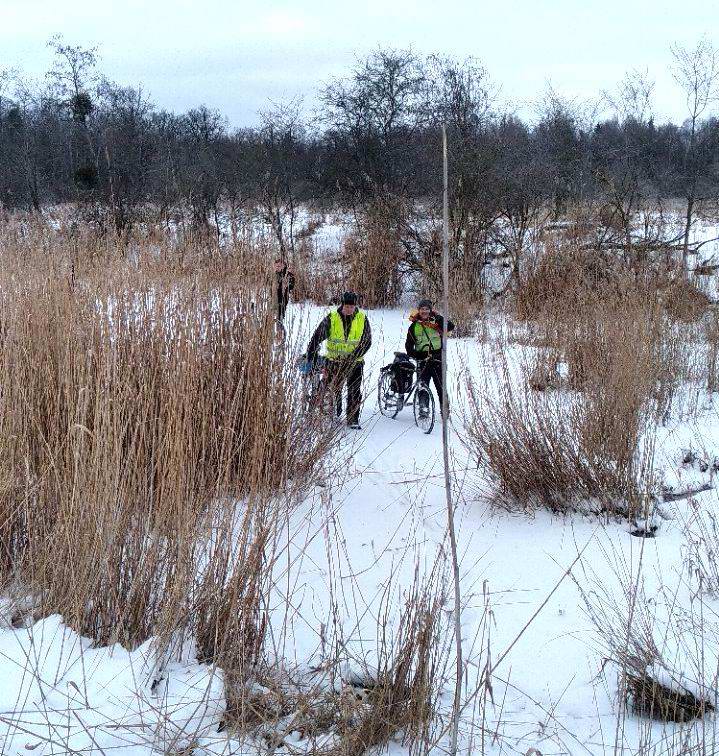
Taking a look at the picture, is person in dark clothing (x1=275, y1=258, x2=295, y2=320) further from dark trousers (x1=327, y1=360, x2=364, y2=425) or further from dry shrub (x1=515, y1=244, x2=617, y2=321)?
dry shrub (x1=515, y1=244, x2=617, y2=321)

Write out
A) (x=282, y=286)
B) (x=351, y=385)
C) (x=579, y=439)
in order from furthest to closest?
(x=351, y=385) < (x=579, y=439) < (x=282, y=286)

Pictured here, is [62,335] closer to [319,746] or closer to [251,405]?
[251,405]

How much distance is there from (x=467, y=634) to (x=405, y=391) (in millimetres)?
4192

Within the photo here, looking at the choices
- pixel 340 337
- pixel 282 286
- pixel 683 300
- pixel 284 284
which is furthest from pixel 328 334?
pixel 683 300

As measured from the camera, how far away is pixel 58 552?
2.74 metres

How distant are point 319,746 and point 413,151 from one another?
15700mm

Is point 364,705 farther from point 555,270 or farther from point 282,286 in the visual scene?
point 555,270

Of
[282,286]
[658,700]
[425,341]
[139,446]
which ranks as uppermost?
[282,286]

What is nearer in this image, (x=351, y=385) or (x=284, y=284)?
(x=284, y=284)

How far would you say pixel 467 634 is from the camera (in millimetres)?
3377

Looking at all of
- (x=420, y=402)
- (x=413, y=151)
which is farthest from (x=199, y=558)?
(x=413, y=151)

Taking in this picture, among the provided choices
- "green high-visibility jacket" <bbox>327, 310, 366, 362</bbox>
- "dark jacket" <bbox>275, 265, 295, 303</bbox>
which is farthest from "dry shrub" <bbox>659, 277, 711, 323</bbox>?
"dark jacket" <bbox>275, 265, 295, 303</bbox>

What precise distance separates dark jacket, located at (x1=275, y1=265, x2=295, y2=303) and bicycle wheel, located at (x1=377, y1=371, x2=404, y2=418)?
2.85 meters

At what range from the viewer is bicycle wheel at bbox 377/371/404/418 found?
7461mm
